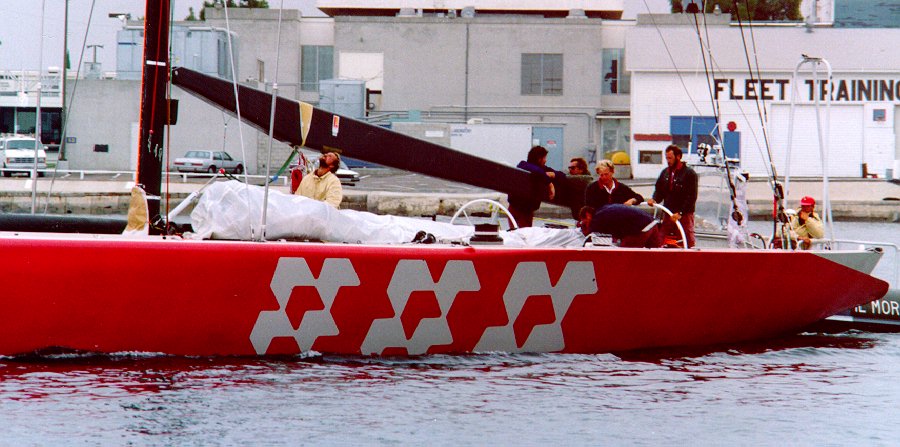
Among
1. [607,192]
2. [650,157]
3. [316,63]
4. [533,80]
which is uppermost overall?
[316,63]

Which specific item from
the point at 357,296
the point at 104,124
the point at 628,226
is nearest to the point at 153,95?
the point at 357,296

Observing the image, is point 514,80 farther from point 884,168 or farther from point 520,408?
point 520,408

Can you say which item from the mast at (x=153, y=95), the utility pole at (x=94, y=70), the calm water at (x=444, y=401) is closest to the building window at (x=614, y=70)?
the utility pole at (x=94, y=70)

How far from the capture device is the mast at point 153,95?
8.94 metres

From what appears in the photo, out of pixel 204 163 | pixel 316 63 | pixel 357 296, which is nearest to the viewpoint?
pixel 357 296

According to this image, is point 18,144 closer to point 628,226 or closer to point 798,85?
point 798,85

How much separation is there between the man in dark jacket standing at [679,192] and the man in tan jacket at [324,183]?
2695 millimetres

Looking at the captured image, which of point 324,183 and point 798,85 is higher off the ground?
point 798,85

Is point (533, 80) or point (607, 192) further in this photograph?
point (533, 80)

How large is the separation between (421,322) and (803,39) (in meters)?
34.8

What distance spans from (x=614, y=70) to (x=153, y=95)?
42.3 meters

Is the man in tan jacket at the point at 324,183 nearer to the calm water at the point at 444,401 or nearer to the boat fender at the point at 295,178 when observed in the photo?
the boat fender at the point at 295,178

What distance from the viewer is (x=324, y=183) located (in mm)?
9844

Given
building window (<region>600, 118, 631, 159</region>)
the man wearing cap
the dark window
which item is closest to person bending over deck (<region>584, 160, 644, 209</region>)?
the man wearing cap
